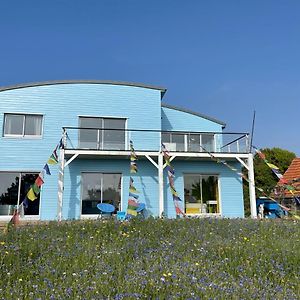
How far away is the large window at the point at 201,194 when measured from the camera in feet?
50.3

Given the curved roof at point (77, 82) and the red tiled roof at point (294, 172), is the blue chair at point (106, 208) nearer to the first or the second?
the curved roof at point (77, 82)

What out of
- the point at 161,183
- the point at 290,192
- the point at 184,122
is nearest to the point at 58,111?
the point at 161,183

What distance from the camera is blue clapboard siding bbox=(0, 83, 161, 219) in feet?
46.8

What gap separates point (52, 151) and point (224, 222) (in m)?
8.99

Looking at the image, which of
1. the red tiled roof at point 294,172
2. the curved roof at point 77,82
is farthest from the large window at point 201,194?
the red tiled roof at point 294,172

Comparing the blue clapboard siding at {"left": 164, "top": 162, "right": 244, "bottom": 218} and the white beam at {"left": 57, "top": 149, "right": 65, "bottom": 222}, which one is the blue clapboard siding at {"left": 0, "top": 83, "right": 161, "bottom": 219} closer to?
the white beam at {"left": 57, "top": 149, "right": 65, "bottom": 222}

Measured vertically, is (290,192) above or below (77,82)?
below

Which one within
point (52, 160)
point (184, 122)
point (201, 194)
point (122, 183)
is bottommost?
point (201, 194)

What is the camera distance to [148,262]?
4883 millimetres

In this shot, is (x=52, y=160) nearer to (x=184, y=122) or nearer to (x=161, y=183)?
(x=161, y=183)

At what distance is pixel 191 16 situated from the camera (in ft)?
36.3

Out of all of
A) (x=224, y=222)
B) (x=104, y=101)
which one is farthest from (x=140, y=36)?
(x=224, y=222)

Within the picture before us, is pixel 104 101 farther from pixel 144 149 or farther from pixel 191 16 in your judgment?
pixel 191 16

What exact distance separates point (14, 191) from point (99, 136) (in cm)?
428
